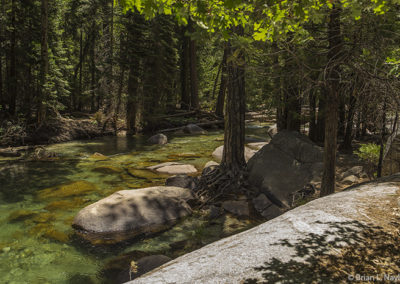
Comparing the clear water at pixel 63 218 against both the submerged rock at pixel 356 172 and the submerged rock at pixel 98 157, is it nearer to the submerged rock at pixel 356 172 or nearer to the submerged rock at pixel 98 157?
the submerged rock at pixel 98 157

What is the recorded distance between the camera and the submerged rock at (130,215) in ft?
18.8

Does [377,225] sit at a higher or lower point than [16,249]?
higher

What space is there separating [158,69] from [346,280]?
20.7 m

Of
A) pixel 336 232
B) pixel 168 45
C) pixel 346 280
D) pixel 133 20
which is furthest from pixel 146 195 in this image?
pixel 168 45

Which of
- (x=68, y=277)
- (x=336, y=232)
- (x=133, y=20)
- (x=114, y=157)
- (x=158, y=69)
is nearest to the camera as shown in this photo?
(x=336, y=232)

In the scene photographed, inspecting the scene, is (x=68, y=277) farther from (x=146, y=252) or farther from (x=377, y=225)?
(x=377, y=225)

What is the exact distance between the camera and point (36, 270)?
4648 millimetres

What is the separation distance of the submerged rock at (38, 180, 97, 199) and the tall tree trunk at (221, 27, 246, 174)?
3929mm

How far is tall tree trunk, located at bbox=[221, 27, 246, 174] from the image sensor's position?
767 centimetres

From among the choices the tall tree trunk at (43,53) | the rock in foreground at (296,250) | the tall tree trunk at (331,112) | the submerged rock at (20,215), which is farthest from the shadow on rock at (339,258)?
the tall tree trunk at (43,53)

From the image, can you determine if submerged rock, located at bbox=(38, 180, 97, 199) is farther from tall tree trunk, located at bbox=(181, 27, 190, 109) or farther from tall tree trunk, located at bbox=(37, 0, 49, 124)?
tall tree trunk, located at bbox=(181, 27, 190, 109)

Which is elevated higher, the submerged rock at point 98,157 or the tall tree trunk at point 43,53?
the tall tree trunk at point 43,53

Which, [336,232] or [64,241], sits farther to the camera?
[64,241]

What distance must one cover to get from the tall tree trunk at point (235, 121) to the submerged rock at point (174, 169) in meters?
2.34
